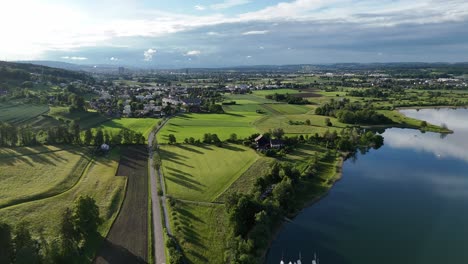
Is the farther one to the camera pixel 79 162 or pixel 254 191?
pixel 79 162

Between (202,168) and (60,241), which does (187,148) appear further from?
(60,241)

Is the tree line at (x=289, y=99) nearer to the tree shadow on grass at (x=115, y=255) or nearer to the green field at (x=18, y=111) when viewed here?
the green field at (x=18, y=111)

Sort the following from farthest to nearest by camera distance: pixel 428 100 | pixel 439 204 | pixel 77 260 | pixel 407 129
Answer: pixel 428 100 → pixel 407 129 → pixel 439 204 → pixel 77 260

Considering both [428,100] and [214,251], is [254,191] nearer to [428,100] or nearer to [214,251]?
[214,251]

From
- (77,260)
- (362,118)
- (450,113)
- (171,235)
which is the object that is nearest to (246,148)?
(171,235)

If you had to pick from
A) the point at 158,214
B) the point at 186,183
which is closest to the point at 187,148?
the point at 186,183

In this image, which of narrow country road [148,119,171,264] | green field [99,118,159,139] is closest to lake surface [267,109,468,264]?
narrow country road [148,119,171,264]

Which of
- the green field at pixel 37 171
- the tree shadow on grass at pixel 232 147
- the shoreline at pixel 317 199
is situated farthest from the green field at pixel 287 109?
the green field at pixel 37 171
